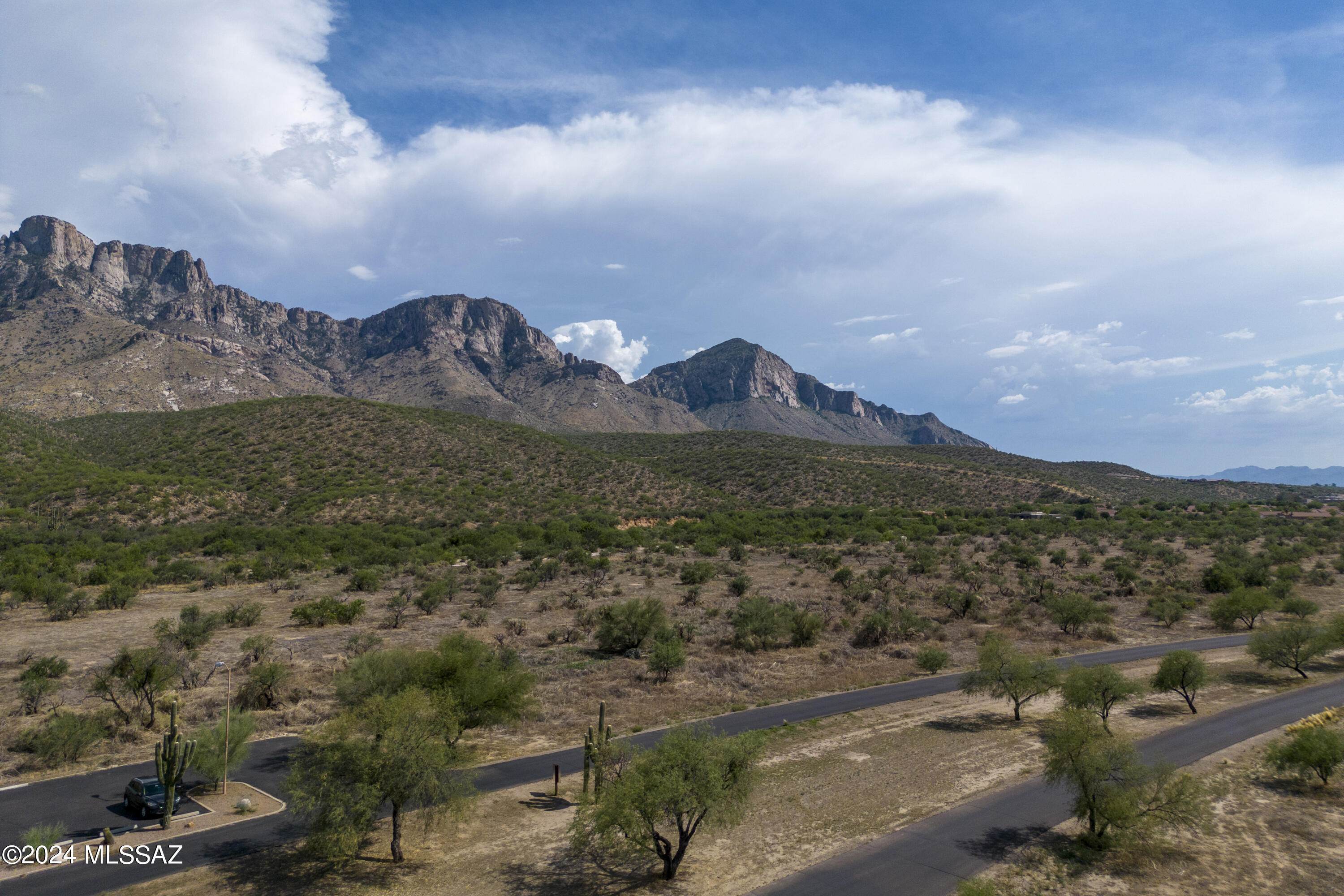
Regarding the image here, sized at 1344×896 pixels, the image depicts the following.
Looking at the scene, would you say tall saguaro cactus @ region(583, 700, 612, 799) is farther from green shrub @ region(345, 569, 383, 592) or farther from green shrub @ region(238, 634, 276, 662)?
green shrub @ region(345, 569, 383, 592)

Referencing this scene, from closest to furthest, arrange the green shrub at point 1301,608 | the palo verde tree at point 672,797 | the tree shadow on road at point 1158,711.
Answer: the palo verde tree at point 672,797 < the tree shadow on road at point 1158,711 < the green shrub at point 1301,608

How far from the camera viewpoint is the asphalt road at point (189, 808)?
14.9 metres

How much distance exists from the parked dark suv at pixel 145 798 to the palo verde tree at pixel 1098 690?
3083cm

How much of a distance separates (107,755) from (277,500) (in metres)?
58.8

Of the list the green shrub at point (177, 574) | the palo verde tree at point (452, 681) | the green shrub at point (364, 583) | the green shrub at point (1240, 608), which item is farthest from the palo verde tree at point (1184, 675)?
the green shrub at point (177, 574)

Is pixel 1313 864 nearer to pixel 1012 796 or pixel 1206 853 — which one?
pixel 1206 853

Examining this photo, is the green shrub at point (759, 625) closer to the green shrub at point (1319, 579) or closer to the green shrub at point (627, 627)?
the green shrub at point (627, 627)

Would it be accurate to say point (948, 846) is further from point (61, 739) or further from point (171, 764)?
point (61, 739)

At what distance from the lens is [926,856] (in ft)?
54.2

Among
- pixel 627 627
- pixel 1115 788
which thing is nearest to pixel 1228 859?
pixel 1115 788

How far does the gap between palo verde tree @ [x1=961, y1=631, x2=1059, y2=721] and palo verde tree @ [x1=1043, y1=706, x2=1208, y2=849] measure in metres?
8.70

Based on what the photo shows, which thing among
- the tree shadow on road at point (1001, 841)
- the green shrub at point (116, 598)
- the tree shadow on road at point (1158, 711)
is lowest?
the tree shadow on road at point (1158, 711)

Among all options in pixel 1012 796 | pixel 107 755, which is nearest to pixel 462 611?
pixel 107 755

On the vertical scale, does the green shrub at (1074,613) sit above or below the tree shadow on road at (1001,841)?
above
